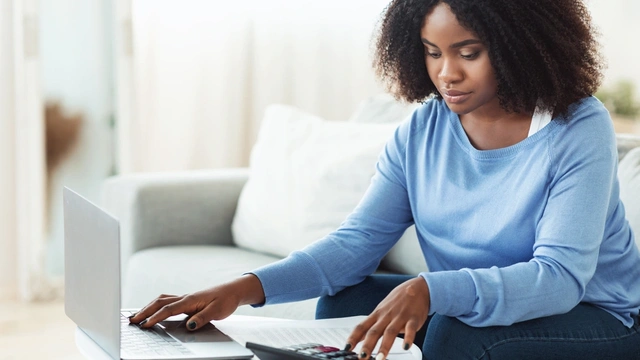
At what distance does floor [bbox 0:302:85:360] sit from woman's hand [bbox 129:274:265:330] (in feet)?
4.03

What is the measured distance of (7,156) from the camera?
9.08ft

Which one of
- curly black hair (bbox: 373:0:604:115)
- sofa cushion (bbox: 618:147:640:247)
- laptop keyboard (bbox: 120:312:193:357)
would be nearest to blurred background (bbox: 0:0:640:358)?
sofa cushion (bbox: 618:147:640:247)

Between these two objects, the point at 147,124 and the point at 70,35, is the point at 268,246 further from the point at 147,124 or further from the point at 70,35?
the point at 70,35

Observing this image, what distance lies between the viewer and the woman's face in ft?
3.91

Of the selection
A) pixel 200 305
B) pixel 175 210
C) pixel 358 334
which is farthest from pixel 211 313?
pixel 175 210

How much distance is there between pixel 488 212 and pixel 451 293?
0.67ft

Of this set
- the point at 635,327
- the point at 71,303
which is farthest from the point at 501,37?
the point at 71,303

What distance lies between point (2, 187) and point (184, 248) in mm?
951

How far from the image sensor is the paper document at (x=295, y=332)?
1.04 metres

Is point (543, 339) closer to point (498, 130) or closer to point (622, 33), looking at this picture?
point (498, 130)

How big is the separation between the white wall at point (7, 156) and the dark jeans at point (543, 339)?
2.01 meters

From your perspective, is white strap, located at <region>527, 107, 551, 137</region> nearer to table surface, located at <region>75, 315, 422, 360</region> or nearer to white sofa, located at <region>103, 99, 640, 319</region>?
table surface, located at <region>75, 315, 422, 360</region>

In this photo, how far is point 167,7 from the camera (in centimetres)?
284

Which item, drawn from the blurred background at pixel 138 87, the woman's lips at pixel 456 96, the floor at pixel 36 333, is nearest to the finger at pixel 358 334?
the woman's lips at pixel 456 96
